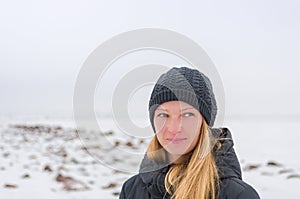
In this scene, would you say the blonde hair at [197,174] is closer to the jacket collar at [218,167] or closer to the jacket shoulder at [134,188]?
the jacket collar at [218,167]

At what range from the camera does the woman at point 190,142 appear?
4.32 feet

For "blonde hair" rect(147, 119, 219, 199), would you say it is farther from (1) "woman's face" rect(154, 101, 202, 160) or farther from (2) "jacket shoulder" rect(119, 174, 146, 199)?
(2) "jacket shoulder" rect(119, 174, 146, 199)

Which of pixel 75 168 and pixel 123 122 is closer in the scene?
pixel 123 122

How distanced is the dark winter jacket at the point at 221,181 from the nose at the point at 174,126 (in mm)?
162

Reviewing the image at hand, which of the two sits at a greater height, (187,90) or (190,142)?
(187,90)

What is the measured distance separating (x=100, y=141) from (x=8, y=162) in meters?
4.55

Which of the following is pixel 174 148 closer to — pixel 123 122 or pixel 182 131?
pixel 182 131

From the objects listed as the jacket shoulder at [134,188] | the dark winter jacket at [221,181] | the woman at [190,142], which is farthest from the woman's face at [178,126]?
the jacket shoulder at [134,188]

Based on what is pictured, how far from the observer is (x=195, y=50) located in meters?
1.26

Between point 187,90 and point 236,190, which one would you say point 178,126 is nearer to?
point 187,90

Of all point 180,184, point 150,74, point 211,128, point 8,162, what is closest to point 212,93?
point 211,128

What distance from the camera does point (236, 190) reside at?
126 cm

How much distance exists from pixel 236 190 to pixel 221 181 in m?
0.06

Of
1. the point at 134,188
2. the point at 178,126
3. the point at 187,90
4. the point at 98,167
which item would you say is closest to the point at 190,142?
the point at 178,126
